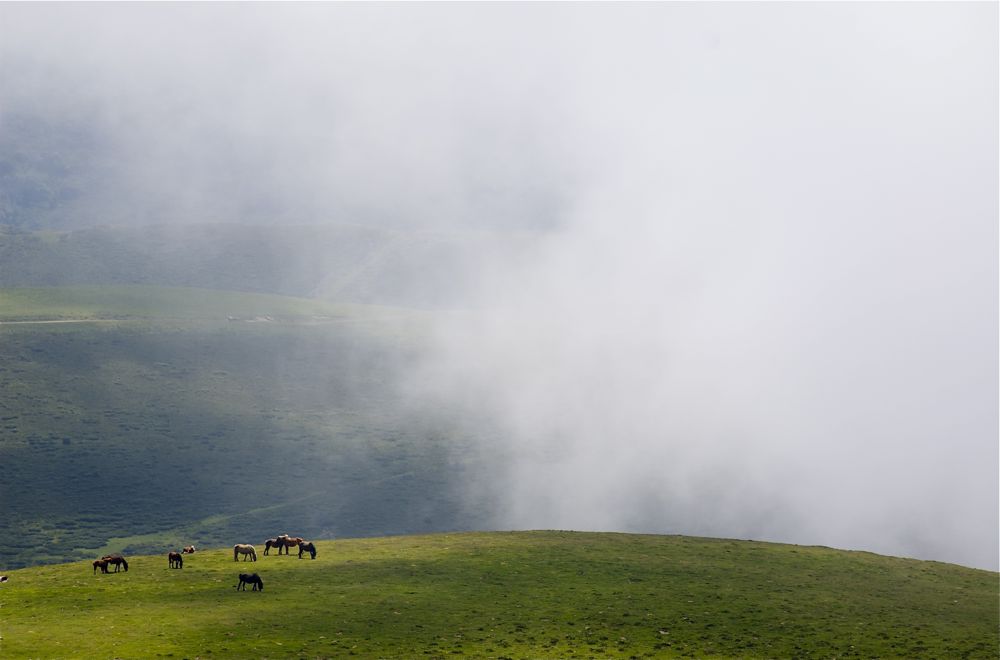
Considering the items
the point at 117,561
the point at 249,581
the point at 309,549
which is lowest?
the point at 249,581

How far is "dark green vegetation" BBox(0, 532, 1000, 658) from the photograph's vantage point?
5903cm

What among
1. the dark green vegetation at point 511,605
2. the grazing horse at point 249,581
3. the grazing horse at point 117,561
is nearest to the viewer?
the dark green vegetation at point 511,605

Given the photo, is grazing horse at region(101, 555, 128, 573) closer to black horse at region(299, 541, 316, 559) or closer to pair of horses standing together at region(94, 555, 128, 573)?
pair of horses standing together at region(94, 555, 128, 573)

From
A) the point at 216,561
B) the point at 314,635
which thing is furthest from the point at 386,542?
the point at 314,635

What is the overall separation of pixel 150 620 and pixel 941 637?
4931 cm

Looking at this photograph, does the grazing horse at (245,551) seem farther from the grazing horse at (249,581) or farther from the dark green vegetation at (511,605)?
the grazing horse at (249,581)

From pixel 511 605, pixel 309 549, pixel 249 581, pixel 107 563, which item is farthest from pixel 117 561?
pixel 511 605

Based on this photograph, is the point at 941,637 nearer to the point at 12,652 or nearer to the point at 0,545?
the point at 12,652

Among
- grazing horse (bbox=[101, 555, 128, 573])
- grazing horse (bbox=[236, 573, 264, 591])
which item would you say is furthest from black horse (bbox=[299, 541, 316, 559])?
grazing horse (bbox=[101, 555, 128, 573])

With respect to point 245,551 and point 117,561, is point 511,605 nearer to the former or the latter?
point 245,551

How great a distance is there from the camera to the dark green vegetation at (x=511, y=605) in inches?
2324

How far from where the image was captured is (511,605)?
68.5 m

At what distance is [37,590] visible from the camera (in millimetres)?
67438

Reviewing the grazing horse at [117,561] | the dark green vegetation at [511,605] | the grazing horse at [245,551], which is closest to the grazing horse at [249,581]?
the dark green vegetation at [511,605]
